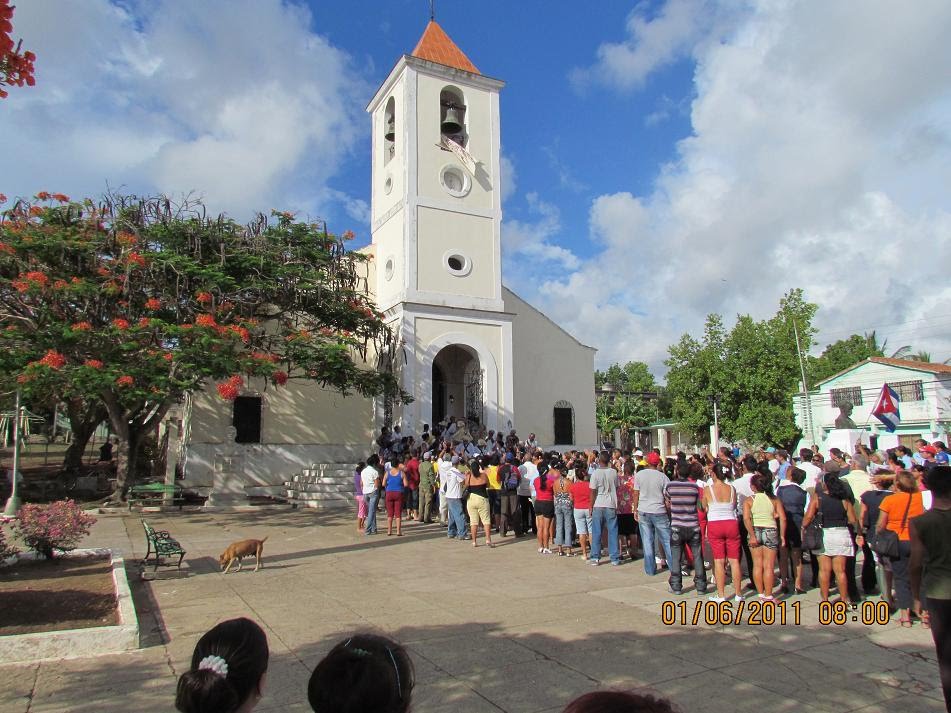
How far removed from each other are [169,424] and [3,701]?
48.5ft

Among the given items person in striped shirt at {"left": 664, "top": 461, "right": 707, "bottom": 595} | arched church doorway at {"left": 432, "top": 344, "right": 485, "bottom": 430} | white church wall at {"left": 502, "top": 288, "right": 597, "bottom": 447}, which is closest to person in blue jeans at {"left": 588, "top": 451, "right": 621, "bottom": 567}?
person in striped shirt at {"left": 664, "top": 461, "right": 707, "bottom": 595}

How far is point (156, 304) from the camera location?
1409cm

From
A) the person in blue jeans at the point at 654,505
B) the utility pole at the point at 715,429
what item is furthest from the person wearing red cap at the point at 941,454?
the utility pole at the point at 715,429

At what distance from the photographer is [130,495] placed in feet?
49.9

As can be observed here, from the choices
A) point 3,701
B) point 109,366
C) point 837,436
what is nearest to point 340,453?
point 109,366

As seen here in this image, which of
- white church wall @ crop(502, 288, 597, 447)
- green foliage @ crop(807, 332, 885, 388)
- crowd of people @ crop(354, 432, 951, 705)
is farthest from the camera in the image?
green foliage @ crop(807, 332, 885, 388)

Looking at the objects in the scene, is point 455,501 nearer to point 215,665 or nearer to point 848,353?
point 215,665

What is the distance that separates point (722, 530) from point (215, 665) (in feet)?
20.3

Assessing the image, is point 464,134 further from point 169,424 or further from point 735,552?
point 735,552

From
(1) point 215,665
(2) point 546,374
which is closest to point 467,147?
(2) point 546,374

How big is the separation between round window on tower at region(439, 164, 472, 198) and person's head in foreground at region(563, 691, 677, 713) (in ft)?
74.7

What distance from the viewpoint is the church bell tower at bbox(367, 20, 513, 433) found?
2177cm

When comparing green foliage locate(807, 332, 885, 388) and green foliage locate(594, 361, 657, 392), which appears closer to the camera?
green foliage locate(807, 332, 885, 388)

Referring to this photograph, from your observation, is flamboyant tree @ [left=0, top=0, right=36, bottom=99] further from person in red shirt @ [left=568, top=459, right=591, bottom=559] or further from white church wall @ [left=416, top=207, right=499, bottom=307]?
white church wall @ [left=416, top=207, right=499, bottom=307]
